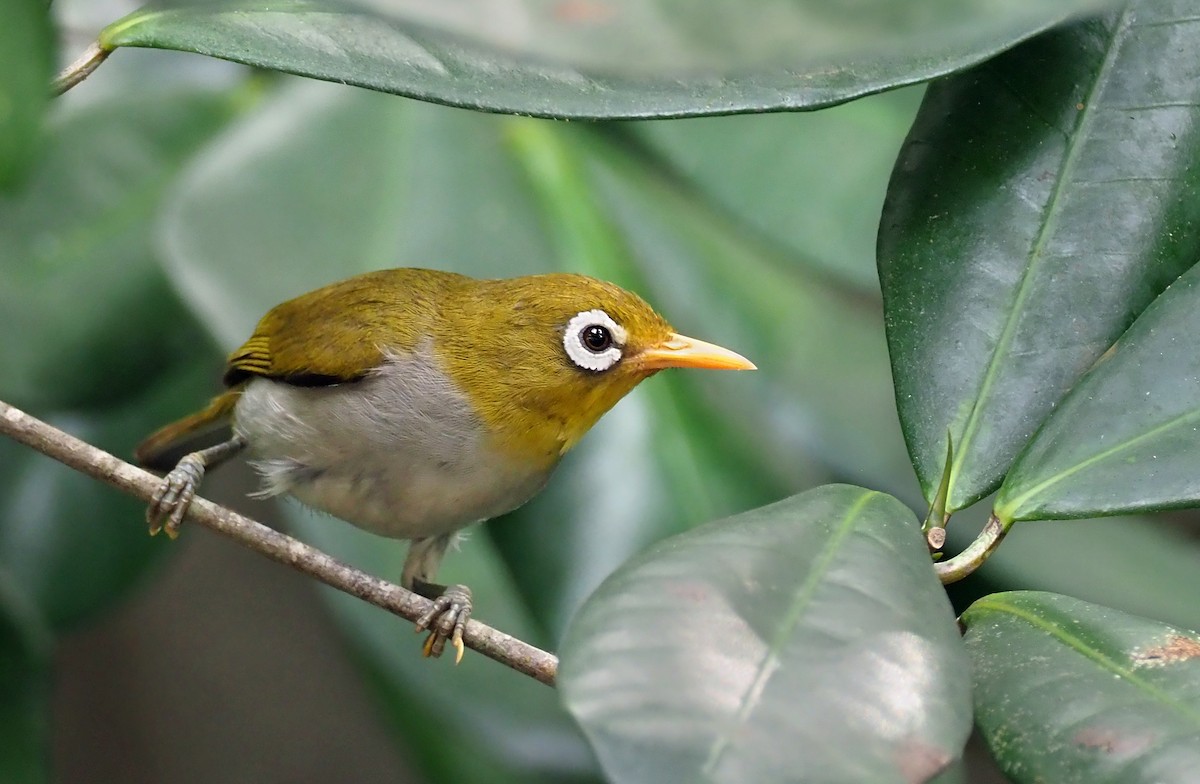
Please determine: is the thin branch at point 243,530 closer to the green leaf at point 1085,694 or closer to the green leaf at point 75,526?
the green leaf at point 1085,694

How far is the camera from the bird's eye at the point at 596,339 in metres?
2.28

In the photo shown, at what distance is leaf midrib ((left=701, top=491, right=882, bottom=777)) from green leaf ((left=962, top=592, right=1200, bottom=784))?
0.23 metres

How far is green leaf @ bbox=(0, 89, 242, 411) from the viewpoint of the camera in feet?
8.98

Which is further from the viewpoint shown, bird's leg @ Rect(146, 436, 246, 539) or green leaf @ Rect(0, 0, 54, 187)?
bird's leg @ Rect(146, 436, 246, 539)

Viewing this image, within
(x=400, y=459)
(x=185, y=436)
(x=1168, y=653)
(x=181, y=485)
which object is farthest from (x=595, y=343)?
(x=1168, y=653)

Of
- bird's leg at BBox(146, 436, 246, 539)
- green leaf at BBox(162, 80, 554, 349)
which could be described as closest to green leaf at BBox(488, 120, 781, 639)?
green leaf at BBox(162, 80, 554, 349)

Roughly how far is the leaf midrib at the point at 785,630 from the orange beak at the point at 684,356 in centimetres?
87

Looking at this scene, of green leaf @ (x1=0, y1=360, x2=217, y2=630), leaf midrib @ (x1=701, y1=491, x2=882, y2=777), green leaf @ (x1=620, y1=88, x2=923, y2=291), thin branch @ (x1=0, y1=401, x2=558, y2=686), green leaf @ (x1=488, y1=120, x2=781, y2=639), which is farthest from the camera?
green leaf @ (x1=0, y1=360, x2=217, y2=630)

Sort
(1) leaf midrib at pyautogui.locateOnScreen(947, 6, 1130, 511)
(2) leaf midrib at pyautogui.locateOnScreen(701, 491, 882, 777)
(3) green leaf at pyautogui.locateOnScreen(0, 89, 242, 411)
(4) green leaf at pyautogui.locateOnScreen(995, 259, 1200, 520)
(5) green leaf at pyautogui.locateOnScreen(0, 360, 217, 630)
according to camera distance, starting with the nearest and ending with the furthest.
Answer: (2) leaf midrib at pyautogui.locateOnScreen(701, 491, 882, 777)
(4) green leaf at pyautogui.locateOnScreen(995, 259, 1200, 520)
(1) leaf midrib at pyautogui.locateOnScreen(947, 6, 1130, 511)
(3) green leaf at pyautogui.locateOnScreen(0, 89, 242, 411)
(5) green leaf at pyautogui.locateOnScreen(0, 360, 217, 630)

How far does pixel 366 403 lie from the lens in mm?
2295

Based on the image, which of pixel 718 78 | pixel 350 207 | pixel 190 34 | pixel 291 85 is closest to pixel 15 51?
pixel 190 34

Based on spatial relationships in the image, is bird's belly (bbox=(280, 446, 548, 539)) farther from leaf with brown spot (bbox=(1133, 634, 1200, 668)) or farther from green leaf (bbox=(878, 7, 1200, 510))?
leaf with brown spot (bbox=(1133, 634, 1200, 668))

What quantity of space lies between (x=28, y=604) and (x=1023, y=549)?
8.10 ft

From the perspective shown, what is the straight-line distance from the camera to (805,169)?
308 centimetres
